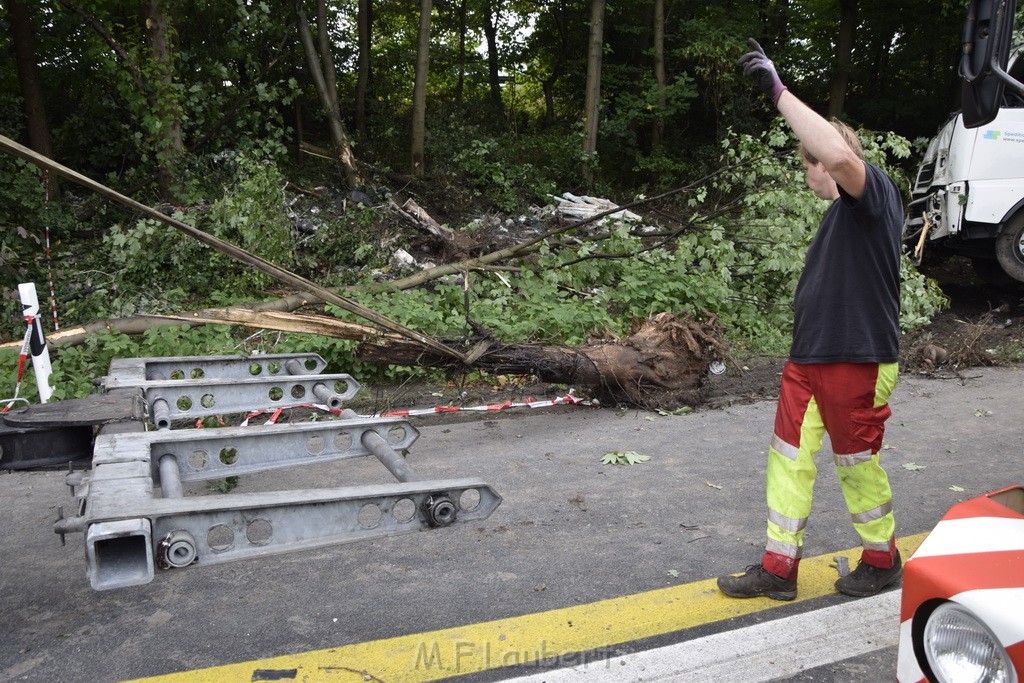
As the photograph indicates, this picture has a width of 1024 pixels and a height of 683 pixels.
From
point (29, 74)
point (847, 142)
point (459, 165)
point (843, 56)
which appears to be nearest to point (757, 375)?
point (847, 142)

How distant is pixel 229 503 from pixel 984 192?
9.88 metres

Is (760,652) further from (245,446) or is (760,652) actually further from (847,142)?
(245,446)

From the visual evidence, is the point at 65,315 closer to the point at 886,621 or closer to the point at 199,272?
the point at 199,272

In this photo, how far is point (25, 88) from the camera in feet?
43.3

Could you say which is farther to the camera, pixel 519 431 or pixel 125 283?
pixel 125 283

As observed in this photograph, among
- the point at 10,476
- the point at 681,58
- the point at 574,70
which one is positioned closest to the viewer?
the point at 10,476

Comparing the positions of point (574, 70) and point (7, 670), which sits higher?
point (574, 70)

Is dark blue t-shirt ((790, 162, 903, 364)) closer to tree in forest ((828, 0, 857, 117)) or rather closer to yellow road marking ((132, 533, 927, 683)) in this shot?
yellow road marking ((132, 533, 927, 683))

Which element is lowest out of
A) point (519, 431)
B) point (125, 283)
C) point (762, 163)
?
point (519, 431)

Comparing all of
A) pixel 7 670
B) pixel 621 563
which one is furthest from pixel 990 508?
pixel 7 670

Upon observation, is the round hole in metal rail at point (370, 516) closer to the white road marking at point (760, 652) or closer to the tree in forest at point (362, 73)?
the white road marking at point (760, 652)

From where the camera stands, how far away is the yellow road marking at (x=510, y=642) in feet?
9.05

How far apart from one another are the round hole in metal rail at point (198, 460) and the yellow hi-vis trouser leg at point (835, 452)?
7.37ft

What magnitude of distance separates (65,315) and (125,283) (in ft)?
2.27
